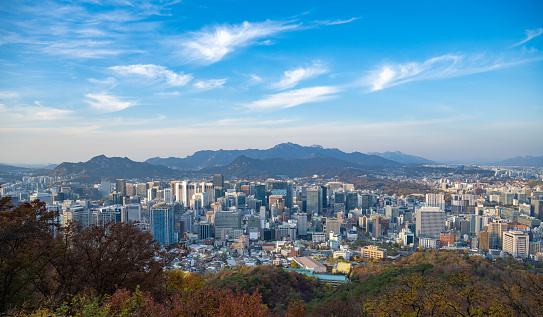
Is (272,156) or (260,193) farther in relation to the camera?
(272,156)

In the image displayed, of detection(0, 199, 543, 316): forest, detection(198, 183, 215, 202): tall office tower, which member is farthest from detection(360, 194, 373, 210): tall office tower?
detection(0, 199, 543, 316): forest

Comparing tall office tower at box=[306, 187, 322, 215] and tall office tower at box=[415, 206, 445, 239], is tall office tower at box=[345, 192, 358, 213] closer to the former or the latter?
tall office tower at box=[306, 187, 322, 215]

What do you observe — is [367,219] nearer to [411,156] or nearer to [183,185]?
[183,185]

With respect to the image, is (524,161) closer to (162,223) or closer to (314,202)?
(314,202)

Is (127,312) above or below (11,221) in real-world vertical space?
below

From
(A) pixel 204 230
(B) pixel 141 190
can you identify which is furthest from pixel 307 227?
(B) pixel 141 190

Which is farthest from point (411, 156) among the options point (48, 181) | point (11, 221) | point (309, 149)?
point (11, 221)

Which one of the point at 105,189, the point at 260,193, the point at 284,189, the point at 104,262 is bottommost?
the point at 260,193
